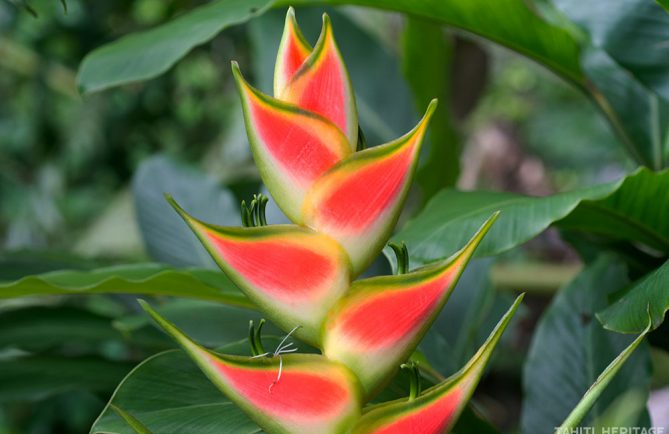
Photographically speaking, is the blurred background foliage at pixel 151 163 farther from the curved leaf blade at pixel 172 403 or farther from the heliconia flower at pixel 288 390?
the heliconia flower at pixel 288 390

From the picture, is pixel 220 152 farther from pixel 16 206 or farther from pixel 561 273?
pixel 561 273

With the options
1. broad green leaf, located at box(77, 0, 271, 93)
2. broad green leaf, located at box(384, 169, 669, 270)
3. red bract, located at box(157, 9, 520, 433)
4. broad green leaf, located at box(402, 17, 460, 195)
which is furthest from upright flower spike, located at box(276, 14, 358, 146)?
broad green leaf, located at box(402, 17, 460, 195)

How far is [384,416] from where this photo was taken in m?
0.31

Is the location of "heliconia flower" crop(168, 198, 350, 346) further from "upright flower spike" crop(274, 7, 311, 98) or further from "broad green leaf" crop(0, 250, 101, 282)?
"broad green leaf" crop(0, 250, 101, 282)

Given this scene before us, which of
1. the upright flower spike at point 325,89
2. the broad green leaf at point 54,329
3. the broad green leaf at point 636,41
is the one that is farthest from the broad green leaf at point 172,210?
the upright flower spike at point 325,89

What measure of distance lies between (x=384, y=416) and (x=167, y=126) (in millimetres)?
2151

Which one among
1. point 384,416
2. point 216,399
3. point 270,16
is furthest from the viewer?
point 270,16

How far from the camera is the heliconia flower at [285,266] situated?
1.03ft

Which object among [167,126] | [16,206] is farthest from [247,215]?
[167,126]

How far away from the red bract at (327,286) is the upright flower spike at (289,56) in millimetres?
29

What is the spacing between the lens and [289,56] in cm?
37

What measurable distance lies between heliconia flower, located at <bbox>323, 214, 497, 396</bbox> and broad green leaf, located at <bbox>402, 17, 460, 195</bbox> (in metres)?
0.62

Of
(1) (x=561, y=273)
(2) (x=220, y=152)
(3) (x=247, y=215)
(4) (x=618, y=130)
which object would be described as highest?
(3) (x=247, y=215)

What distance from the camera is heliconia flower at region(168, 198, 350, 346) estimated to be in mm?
315
